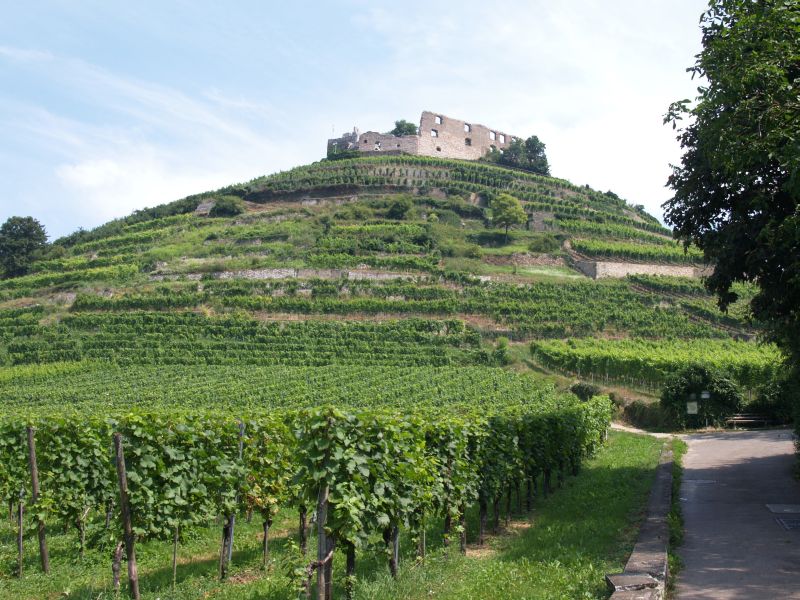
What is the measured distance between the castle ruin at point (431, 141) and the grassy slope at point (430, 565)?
302 ft

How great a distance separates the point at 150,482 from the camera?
833cm

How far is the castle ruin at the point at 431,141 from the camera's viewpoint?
101438mm

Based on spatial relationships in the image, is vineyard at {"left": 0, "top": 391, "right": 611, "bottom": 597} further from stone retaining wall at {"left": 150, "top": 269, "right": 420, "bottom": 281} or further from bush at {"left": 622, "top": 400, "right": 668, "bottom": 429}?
stone retaining wall at {"left": 150, "top": 269, "right": 420, "bottom": 281}

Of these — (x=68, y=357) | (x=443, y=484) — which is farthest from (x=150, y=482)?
(x=68, y=357)

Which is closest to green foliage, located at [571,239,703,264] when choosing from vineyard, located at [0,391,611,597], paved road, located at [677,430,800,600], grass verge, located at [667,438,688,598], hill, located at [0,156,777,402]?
hill, located at [0,156,777,402]

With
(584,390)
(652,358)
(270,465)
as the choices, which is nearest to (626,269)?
(652,358)

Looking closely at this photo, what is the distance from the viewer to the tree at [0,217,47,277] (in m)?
71.4

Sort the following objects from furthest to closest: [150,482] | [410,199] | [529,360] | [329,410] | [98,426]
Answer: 1. [410,199]
2. [529,360]
3. [98,426]
4. [150,482]
5. [329,410]

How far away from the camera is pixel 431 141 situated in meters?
103

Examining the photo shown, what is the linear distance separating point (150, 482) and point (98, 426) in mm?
2714

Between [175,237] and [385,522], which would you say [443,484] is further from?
[175,237]

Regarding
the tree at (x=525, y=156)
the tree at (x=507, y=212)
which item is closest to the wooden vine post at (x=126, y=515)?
the tree at (x=507, y=212)

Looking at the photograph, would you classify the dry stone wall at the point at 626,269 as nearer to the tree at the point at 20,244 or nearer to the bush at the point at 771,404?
the bush at the point at 771,404

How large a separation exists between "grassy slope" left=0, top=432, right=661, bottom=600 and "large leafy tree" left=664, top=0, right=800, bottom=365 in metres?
4.37
